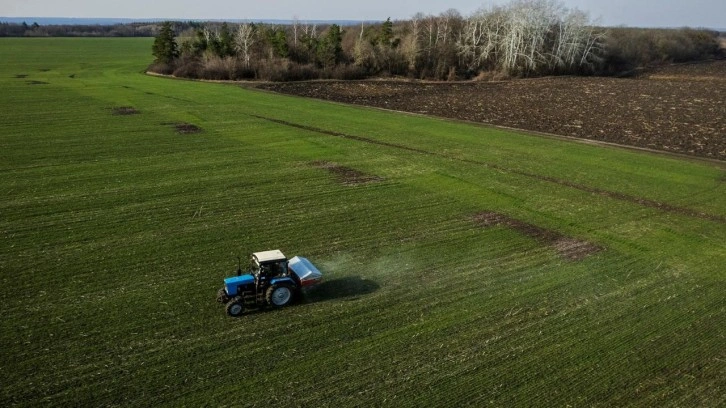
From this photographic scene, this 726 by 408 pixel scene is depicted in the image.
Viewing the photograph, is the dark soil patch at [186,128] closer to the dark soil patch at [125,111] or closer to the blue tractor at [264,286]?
the dark soil patch at [125,111]

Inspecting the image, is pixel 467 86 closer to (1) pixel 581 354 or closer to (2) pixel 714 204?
(2) pixel 714 204

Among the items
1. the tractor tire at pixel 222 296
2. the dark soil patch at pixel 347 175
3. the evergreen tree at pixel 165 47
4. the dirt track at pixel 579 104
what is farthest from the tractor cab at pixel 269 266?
the evergreen tree at pixel 165 47

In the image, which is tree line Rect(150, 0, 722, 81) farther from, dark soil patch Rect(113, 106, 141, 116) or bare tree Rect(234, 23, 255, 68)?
dark soil patch Rect(113, 106, 141, 116)

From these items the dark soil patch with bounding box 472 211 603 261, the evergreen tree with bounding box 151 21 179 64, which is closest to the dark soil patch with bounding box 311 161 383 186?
the dark soil patch with bounding box 472 211 603 261

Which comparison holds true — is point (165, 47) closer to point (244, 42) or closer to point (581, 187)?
point (244, 42)

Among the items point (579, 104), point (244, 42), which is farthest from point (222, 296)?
point (244, 42)
